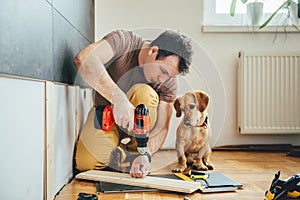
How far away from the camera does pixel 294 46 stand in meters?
2.38

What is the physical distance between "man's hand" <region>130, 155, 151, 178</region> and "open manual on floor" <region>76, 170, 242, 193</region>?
0.8 inches

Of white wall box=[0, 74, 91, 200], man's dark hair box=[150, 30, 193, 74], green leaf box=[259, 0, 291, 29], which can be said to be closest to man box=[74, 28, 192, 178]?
man's dark hair box=[150, 30, 193, 74]

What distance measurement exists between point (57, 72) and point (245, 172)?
908 mm

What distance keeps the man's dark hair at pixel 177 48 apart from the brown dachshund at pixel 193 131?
18 centimetres

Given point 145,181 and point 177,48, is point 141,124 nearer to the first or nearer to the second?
point 145,181

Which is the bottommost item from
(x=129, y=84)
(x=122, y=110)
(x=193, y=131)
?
(x=193, y=131)

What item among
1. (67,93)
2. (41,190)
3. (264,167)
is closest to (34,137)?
(41,190)

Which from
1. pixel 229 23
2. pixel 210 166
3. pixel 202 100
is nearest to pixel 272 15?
pixel 229 23

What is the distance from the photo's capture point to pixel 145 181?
4.32ft

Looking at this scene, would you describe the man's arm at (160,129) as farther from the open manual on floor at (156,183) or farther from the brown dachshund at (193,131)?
the open manual on floor at (156,183)

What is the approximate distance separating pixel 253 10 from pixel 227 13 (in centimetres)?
19

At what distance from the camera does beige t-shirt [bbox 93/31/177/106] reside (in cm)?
156

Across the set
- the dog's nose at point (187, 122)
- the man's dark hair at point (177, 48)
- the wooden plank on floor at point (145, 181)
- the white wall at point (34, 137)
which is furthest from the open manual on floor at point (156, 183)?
the man's dark hair at point (177, 48)

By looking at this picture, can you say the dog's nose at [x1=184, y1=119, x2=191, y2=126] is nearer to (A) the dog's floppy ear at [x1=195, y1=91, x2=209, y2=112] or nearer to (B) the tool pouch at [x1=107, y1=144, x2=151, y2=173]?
(A) the dog's floppy ear at [x1=195, y1=91, x2=209, y2=112]
